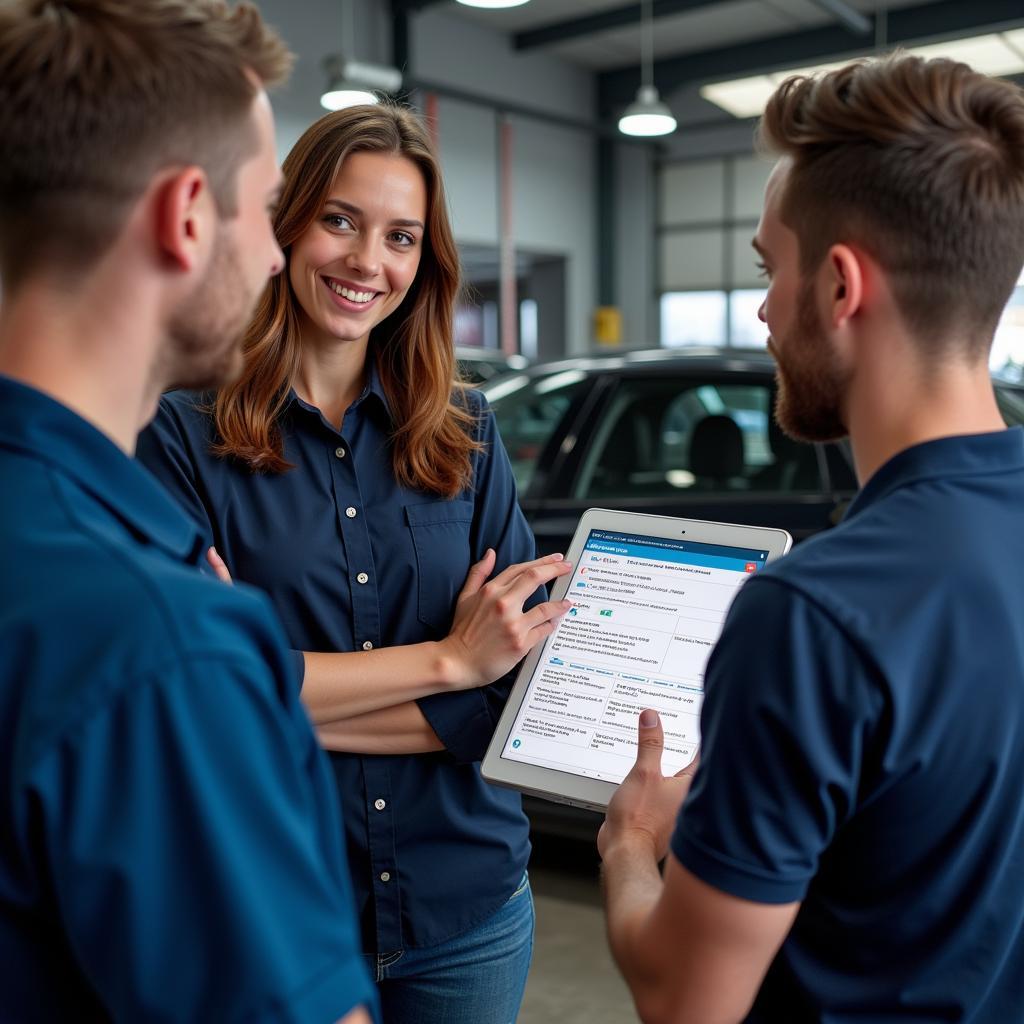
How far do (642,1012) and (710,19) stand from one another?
1138 centimetres

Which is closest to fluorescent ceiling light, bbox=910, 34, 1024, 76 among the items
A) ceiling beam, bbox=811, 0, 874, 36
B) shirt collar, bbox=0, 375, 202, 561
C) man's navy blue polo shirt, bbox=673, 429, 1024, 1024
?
ceiling beam, bbox=811, 0, 874, 36

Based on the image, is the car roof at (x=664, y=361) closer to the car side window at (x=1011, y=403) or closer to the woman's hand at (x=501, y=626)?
the car side window at (x=1011, y=403)

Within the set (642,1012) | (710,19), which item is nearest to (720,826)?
(642,1012)

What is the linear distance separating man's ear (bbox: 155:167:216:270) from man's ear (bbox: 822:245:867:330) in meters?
0.52

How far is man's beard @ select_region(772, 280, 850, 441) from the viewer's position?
100 cm

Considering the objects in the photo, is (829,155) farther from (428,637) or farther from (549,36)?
(549,36)

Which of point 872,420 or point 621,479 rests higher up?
point 872,420

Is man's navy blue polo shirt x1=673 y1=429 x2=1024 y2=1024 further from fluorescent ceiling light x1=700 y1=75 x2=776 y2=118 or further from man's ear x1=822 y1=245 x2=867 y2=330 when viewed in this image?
fluorescent ceiling light x1=700 y1=75 x2=776 y2=118

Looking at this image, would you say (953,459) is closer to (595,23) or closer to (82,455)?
(82,455)

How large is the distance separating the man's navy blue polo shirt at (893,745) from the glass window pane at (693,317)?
1265cm

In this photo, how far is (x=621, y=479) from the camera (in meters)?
3.52

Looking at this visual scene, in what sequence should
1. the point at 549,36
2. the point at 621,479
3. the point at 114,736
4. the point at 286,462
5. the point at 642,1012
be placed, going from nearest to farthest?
the point at 114,736 < the point at 642,1012 < the point at 286,462 < the point at 621,479 < the point at 549,36

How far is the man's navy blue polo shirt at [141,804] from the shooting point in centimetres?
64

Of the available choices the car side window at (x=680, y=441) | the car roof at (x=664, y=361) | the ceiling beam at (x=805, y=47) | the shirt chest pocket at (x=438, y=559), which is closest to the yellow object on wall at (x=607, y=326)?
the ceiling beam at (x=805, y=47)
